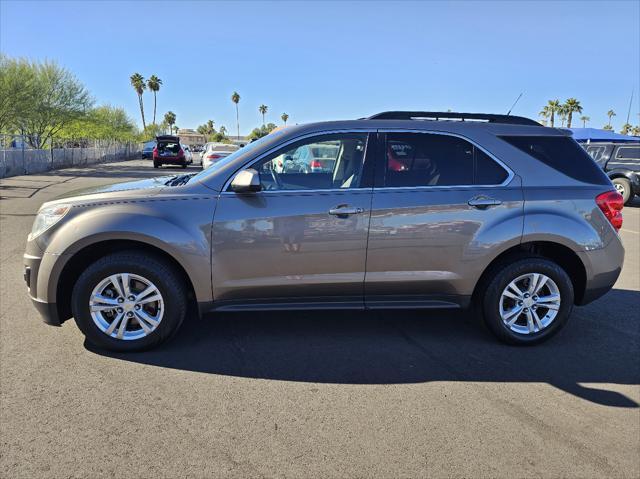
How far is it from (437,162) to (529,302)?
4.65ft

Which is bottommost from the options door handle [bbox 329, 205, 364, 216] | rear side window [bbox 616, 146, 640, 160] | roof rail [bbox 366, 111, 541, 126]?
door handle [bbox 329, 205, 364, 216]

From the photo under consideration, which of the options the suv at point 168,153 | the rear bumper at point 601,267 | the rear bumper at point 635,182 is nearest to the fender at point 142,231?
the rear bumper at point 601,267

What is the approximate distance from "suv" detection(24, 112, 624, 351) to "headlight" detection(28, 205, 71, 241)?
0.03 feet

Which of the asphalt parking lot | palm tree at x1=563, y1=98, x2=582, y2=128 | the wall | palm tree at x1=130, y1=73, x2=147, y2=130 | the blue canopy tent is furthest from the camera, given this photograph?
palm tree at x1=130, y1=73, x2=147, y2=130

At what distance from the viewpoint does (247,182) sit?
3.61 metres

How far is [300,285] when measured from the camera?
3820mm

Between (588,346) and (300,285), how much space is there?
8.45ft

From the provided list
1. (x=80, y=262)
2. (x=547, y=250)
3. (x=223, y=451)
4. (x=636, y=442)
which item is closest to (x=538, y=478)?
(x=636, y=442)

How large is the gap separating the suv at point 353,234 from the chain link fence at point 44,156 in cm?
2081

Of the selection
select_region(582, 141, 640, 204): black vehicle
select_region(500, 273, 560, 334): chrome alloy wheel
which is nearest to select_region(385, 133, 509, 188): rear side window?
select_region(500, 273, 560, 334): chrome alloy wheel

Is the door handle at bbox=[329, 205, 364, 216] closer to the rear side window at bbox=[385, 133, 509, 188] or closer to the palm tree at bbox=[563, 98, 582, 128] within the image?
the rear side window at bbox=[385, 133, 509, 188]

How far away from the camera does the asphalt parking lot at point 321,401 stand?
8.55 ft

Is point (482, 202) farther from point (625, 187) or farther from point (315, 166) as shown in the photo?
point (625, 187)

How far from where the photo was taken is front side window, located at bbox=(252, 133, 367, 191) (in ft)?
12.8
